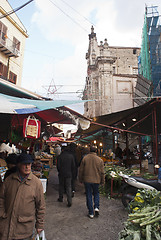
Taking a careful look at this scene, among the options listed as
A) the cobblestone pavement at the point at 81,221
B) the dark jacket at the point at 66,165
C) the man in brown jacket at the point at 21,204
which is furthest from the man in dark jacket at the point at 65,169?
the man in brown jacket at the point at 21,204

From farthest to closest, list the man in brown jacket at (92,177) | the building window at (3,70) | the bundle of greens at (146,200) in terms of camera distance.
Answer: the building window at (3,70) < the man in brown jacket at (92,177) < the bundle of greens at (146,200)

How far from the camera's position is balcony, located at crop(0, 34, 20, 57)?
14750 mm

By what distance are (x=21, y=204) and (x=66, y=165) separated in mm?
3221

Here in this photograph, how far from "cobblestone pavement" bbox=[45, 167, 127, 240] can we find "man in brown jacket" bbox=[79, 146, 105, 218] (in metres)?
0.33

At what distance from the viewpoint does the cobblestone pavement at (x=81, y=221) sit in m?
3.32

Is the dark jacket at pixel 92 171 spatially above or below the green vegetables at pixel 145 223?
above

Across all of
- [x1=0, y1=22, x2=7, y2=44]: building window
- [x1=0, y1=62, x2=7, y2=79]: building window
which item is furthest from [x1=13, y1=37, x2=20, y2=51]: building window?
[x1=0, y1=62, x2=7, y2=79]: building window

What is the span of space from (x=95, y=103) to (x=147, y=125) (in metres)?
10.2

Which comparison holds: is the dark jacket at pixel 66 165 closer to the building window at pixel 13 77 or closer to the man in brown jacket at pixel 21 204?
the man in brown jacket at pixel 21 204

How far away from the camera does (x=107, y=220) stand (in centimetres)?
401

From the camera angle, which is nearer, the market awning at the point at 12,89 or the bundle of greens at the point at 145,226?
the bundle of greens at the point at 145,226

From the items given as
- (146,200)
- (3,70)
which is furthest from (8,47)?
(146,200)

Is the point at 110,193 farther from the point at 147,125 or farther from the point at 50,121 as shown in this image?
the point at 147,125

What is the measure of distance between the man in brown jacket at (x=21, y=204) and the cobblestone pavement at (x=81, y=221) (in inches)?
58.2
